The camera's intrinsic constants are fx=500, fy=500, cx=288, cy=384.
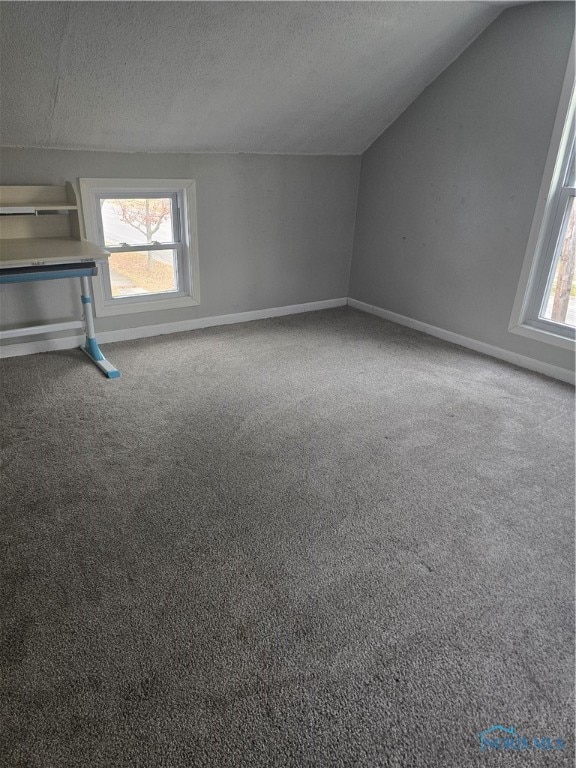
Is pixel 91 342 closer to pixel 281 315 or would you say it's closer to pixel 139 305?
pixel 139 305

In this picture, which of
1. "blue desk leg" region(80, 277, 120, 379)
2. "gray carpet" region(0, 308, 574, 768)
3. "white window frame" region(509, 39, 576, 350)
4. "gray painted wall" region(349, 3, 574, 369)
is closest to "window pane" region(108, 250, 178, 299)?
"blue desk leg" region(80, 277, 120, 379)

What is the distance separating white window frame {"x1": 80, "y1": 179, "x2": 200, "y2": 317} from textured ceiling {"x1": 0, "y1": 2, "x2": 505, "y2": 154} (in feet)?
0.82

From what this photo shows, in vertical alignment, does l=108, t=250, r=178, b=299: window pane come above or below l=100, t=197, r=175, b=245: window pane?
below

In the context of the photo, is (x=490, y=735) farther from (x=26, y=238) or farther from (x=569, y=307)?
(x=26, y=238)

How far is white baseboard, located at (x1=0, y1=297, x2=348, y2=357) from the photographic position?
11.5 feet

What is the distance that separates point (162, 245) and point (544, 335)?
2.86 metres

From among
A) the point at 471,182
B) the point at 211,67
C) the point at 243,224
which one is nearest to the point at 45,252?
the point at 211,67

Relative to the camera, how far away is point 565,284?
339 centimetres

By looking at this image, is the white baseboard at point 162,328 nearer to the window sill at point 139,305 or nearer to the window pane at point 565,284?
the window sill at point 139,305

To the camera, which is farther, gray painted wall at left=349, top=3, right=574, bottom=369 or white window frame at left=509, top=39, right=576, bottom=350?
gray painted wall at left=349, top=3, right=574, bottom=369

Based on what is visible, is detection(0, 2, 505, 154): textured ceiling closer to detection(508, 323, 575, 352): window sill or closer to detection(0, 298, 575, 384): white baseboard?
detection(0, 298, 575, 384): white baseboard

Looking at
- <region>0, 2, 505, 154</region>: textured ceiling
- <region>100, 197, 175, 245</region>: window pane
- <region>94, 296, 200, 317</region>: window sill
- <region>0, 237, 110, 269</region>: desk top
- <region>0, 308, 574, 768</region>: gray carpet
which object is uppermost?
<region>0, 2, 505, 154</region>: textured ceiling

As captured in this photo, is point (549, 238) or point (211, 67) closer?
point (211, 67)

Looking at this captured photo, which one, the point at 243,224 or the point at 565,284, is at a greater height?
the point at 243,224
